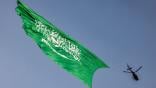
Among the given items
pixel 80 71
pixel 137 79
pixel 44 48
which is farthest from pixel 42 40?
pixel 137 79

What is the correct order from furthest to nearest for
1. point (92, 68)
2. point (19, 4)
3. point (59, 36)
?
point (92, 68)
point (59, 36)
point (19, 4)

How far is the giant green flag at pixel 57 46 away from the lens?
6.24 m

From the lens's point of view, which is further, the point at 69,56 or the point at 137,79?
the point at 137,79

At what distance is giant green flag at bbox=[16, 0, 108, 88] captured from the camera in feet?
20.5

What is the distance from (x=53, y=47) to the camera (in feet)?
21.4

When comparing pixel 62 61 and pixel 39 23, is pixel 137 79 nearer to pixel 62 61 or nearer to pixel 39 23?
pixel 62 61

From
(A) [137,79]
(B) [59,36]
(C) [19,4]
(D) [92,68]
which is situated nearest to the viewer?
(C) [19,4]

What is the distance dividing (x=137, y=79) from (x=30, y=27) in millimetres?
3858

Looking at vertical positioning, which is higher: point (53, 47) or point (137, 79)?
point (137, 79)

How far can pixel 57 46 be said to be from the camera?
6.58 metres

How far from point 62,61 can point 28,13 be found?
1.05 m

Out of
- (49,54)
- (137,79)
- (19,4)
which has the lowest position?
(49,54)

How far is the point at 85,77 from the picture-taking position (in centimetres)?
704

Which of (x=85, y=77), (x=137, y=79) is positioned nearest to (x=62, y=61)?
(x=85, y=77)
